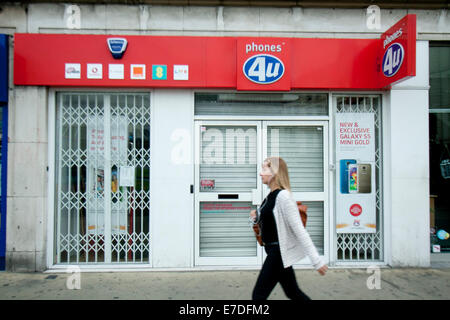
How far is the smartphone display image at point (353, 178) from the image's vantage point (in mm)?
5523

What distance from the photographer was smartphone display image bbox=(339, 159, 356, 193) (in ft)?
18.1

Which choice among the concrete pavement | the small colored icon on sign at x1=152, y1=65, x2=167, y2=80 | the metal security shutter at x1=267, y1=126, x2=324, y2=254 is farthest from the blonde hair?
the small colored icon on sign at x1=152, y1=65, x2=167, y2=80

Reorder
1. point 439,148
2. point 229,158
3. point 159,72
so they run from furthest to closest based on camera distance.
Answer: point 439,148, point 229,158, point 159,72

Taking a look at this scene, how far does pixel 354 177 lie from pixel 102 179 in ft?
14.4

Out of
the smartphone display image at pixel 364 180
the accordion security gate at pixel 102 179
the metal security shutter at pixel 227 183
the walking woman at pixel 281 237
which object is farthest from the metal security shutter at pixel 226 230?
the walking woman at pixel 281 237

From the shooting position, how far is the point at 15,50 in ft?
16.7

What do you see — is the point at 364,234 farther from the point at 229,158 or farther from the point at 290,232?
the point at 290,232

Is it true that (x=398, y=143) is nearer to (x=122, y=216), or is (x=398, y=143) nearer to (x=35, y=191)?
(x=122, y=216)

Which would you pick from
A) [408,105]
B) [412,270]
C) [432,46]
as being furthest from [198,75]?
[412,270]

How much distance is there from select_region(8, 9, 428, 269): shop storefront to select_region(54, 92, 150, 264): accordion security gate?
0.06 ft

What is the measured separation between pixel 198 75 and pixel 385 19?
11.3ft

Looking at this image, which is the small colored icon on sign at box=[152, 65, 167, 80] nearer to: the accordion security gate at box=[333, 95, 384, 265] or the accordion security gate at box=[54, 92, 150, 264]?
the accordion security gate at box=[54, 92, 150, 264]

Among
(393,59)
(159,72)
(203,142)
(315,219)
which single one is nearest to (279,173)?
(203,142)

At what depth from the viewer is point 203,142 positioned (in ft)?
18.1
